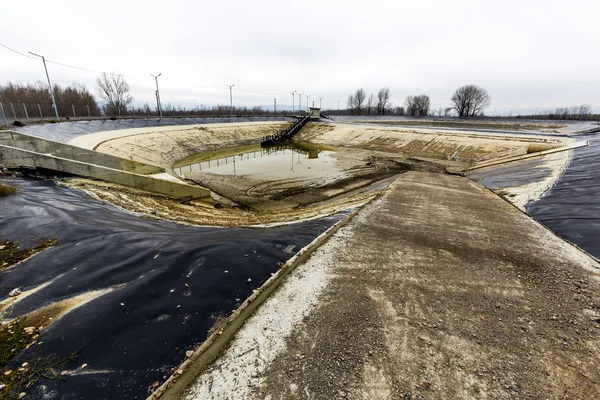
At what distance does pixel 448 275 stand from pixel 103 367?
21.7ft

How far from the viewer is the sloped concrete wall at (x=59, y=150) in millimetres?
13823

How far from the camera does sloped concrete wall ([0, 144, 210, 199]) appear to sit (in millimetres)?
12039

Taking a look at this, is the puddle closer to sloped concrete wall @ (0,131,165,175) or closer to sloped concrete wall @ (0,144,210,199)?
sloped concrete wall @ (0,131,165,175)

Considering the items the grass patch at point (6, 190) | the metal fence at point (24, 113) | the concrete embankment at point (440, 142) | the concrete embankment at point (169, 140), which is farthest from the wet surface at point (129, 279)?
the concrete embankment at point (440, 142)

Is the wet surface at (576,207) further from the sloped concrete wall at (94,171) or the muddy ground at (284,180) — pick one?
the sloped concrete wall at (94,171)

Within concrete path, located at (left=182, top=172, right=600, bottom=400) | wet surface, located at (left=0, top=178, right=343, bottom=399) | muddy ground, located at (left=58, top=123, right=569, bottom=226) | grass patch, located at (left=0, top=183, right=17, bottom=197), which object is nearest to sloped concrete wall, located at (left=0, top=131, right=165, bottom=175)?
muddy ground, located at (left=58, top=123, right=569, bottom=226)

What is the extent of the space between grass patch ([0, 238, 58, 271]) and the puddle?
595 inches

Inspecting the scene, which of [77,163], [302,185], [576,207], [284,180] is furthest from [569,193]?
[77,163]

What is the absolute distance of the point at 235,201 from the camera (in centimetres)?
1570

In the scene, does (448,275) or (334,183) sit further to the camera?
(334,183)

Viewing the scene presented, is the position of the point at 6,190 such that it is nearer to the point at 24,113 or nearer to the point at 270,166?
the point at 270,166

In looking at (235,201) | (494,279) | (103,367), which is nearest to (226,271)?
(103,367)

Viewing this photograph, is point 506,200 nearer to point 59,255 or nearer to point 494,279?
point 494,279

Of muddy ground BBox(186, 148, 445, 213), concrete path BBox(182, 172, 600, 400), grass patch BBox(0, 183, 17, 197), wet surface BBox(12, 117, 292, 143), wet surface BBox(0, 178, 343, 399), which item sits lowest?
muddy ground BBox(186, 148, 445, 213)
